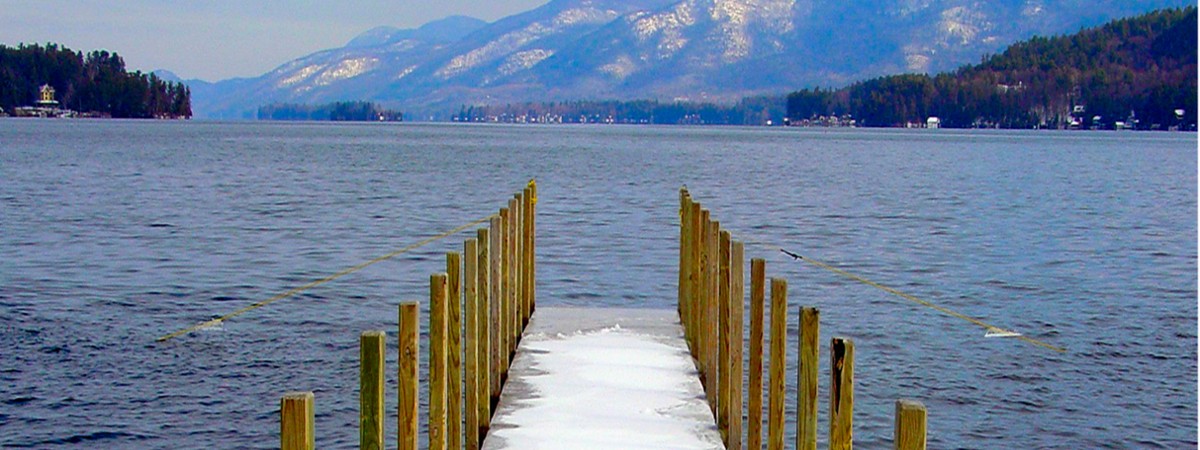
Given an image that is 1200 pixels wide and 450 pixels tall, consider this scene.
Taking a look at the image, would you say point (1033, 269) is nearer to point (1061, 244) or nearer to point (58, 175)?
point (1061, 244)

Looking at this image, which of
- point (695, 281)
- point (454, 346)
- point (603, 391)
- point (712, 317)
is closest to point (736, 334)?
point (712, 317)

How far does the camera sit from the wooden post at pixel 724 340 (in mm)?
12805

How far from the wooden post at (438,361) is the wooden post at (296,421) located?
8.74ft

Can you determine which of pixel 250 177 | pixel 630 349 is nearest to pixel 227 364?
pixel 630 349

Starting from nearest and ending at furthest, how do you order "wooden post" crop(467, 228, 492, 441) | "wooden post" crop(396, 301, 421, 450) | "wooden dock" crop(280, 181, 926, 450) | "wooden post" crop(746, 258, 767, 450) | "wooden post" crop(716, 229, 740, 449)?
"wooden dock" crop(280, 181, 926, 450), "wooden post" crop(396, 301, 421, 450), "wooden post" crop(746, 258, 767, 450), "wooden post" crop(467, 228, 492, 441), "wooden post" crop(716, 229, 740, 449)

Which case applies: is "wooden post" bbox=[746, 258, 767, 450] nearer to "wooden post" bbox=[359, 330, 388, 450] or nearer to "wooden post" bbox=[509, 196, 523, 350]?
"wooden post" bbox=[509, 196, 523, 350]

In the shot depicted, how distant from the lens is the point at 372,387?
26.4ft

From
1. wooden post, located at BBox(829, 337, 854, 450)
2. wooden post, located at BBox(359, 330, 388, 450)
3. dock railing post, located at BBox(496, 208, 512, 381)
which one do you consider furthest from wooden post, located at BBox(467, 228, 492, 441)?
wooden post, located at BBox(829, 337, 854, 450)

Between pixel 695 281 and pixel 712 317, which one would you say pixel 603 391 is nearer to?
pixel 712 317

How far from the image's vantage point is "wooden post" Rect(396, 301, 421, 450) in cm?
902

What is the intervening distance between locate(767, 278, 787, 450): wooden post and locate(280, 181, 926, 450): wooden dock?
0.5 inches

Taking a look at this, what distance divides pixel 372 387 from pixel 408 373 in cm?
117

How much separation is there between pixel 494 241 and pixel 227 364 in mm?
7381

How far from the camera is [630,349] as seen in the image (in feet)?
52.7
